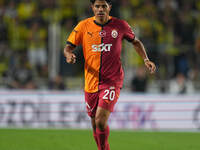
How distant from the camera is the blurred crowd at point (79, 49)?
12922 mm

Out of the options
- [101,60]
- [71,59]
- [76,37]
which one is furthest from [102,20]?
[71,59]

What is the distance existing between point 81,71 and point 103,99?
24.6 ft

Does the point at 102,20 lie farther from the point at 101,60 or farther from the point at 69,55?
the point at 69,55

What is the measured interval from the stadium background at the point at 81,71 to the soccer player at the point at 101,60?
4.33 metres

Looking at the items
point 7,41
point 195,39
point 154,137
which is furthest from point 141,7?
point 154,137

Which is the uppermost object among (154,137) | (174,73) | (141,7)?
(141,7)

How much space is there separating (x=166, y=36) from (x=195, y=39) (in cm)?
92

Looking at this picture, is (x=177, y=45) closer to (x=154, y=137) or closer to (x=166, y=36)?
(x=166, y=36)

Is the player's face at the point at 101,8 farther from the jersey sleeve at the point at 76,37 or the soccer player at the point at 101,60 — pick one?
the jersey sleeve at the point at 76,37

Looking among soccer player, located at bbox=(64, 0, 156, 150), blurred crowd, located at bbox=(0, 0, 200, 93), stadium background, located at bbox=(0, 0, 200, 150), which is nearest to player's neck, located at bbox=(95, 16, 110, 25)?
soccer player, located at bbox=(64, 0, 156, 150)

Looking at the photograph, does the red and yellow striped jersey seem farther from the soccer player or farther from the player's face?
the player's face

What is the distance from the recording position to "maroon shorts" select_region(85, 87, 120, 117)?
6164mm

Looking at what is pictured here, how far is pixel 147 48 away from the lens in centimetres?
1323

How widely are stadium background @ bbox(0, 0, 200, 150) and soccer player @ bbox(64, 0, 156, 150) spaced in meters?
4.33
